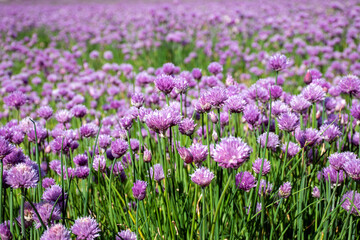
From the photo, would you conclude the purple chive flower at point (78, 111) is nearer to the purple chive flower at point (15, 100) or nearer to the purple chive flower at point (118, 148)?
the purple chive flower at point (15, 100)

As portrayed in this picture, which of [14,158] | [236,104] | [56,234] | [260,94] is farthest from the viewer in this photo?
[260,94]

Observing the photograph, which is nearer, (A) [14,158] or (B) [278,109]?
(A) [14,158]

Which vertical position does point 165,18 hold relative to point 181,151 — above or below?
above

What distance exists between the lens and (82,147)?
2109 millimetres

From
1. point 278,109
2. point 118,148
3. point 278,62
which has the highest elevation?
point 278,62

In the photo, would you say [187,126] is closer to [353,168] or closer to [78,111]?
[353,168]

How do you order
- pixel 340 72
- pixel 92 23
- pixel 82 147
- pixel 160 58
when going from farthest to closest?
pixel 92 23 → pixel 160 58 → pixel 340 72 → pixel 82 147

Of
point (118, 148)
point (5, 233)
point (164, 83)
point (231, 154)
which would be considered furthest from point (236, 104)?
point (5, 233)

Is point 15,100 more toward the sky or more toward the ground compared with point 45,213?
more toward the sky

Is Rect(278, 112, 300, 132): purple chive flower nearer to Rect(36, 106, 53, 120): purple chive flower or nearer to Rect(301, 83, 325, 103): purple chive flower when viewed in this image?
Rect(301, 83, 325, 103): purple chive flower

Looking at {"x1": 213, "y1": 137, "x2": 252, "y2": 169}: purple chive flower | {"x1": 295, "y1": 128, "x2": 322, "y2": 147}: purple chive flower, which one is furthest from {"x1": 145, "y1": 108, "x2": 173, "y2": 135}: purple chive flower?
{"x1": 295, "y1": 128, "x2": 322, "y2": 147}: purple chive flower

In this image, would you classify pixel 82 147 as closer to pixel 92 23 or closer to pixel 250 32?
pixel 250 32

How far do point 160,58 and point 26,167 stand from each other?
4.44 meters

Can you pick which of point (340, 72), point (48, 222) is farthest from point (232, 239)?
point (340, 72)
